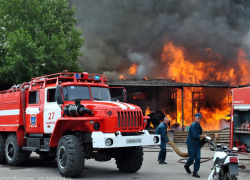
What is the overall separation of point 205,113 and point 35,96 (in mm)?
22925

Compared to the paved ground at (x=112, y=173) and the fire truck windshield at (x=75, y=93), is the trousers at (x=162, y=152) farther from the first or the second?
the fire truck windshield at (x=75, y=93)

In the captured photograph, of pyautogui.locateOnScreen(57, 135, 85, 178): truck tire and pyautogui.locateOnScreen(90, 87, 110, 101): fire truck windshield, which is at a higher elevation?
pyautogui.locateOnScreen(90, 87, 110, 101): fire truck windshield

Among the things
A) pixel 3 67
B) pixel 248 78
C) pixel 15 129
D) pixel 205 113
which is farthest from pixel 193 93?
pixel 15 129

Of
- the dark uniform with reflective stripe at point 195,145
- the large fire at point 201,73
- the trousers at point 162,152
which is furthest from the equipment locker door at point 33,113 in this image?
the large fire at point 201,73

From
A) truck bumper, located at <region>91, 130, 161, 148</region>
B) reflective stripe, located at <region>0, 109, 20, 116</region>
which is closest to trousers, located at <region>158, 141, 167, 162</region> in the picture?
Answer: truck bumper, located at <region>91, 130, 161, 148</region>

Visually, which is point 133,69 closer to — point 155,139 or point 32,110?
point 32,110

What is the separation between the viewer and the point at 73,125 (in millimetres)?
9188

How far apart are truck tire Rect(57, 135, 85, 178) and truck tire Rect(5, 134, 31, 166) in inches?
118

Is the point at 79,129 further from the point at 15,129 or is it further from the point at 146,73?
the point at 146,73

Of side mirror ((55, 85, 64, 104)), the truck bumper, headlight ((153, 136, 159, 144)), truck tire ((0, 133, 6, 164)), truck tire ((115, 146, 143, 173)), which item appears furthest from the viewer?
truck tire ((0, 133, 6, 164))

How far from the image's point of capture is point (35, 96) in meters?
11.0

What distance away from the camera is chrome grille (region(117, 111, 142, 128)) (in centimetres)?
A: 880

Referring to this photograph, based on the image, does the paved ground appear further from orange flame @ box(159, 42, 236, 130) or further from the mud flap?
orange flame @ box(159, 42, 236, 130)

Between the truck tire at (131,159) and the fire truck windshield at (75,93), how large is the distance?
6.62 ft
